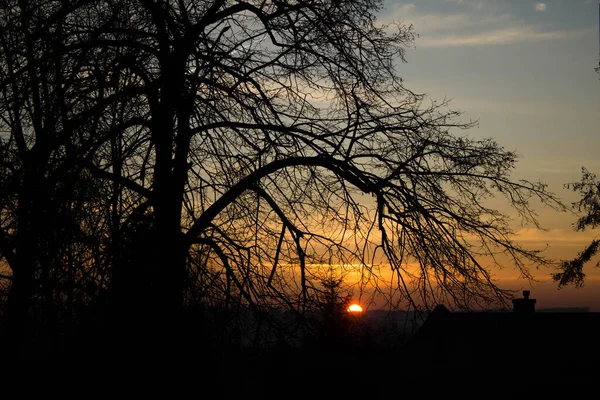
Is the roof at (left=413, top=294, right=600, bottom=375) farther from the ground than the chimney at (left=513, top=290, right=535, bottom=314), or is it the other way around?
the chimney at (left=513, top=290, right=535, bottom=314)

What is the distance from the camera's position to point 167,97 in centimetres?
860

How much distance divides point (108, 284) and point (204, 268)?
158cm

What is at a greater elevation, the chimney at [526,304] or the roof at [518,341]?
the chimney at [526,304]

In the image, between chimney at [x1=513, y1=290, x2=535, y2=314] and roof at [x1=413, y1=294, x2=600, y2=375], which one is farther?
chimney at [x1=513, y1=290, x2=535, y2=314]

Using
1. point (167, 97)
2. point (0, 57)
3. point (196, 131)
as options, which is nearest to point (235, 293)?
point (196, 131)

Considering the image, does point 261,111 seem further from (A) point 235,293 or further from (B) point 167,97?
(A) point 235,293

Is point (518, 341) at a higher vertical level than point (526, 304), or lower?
lower

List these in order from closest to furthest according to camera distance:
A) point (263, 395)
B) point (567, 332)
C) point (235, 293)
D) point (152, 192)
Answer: point (152, 192)
point (235, 293)
point (263, 395)
point (567, 332)

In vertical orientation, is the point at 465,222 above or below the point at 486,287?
above

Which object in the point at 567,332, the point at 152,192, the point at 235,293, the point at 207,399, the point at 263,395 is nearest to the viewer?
the point at 152,192

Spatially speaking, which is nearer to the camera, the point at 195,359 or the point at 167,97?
the point at 167,97

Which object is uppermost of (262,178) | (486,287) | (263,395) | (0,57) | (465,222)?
(0,57)

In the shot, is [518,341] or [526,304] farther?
[526,304]

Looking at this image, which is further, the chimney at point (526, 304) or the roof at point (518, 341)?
the chimney at point (526, 304)
